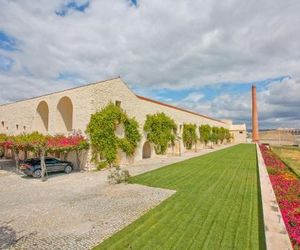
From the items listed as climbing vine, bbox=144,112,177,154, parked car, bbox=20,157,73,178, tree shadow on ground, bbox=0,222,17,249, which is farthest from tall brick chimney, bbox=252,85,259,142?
tree shadow on ground, bbox=0,222,17,249

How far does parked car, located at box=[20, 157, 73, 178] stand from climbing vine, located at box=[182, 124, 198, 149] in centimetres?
2032

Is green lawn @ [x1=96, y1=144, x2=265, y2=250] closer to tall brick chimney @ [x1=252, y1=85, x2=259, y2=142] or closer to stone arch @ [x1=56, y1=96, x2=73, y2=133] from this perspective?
stone arch @ [x1=56, y1=96, x2=73, y2=133]

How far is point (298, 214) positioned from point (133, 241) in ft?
18.4

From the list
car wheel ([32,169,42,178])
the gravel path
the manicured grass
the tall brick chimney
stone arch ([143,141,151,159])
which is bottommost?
the gravel path

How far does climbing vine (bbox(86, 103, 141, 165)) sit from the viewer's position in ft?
55.5

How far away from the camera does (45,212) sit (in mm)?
8047

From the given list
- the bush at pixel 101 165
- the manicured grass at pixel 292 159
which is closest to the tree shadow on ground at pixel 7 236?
the bush at pixel 101 165

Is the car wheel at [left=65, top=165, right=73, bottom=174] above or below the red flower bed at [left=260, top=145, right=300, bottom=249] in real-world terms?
above

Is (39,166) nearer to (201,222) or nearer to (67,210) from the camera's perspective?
(67,210)

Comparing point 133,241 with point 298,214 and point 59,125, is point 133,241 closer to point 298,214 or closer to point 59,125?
point 298,214

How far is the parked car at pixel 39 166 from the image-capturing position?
14509 mm

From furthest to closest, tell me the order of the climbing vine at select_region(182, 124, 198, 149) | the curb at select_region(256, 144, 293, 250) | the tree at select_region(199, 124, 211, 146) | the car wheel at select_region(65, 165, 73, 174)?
the tree at select_region(199, 124, 211, 146)
the climbing vine at select_region(182, 124, 198, 149)
the car wheel at select_region(65, 165, 73, 174)
the curb at select_region(256, 144, 293, 250)

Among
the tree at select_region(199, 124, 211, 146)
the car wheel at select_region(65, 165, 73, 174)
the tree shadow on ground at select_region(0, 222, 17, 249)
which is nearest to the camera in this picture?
the tree shadow on ground at select_region(0, 222, 17, 249)

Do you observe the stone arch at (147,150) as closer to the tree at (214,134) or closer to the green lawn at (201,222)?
the green lawn at (201,222)
